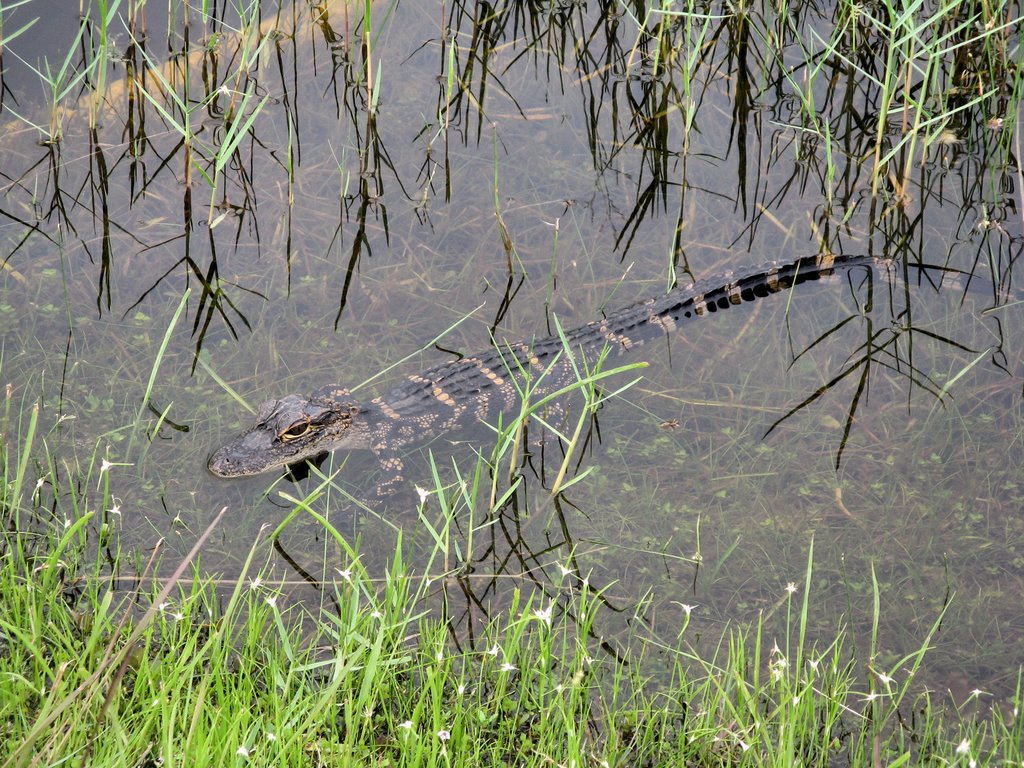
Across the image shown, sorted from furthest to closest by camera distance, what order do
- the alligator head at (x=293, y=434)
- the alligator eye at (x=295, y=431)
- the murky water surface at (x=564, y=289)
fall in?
1. the alligator eye at (x=295, y=431)
2. the alligator head at (x=293, y=434)
3. the murky water surface at (x=564, y=289)

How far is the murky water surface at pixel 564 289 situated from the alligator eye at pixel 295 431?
23 centimetres

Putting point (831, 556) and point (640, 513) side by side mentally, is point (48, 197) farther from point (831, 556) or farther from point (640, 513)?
point (831, 556)

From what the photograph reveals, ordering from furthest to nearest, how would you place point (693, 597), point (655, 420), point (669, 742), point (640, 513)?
point (655, 420) < point (640, 513) < point (693, 597) < point (669, 742)

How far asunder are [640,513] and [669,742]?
114 cm

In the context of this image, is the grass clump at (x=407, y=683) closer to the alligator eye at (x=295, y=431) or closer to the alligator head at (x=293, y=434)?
the alligator head at (x=293, y=434)

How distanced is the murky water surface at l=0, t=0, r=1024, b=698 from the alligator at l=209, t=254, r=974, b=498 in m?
0.10

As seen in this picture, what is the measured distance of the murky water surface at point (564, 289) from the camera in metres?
4.26

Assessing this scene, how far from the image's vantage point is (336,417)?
496 centimetres

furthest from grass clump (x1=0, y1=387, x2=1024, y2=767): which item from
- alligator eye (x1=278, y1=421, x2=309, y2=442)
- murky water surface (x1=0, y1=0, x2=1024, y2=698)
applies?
alligator eye (x1=278, y1=421, x2=309, y2=442)

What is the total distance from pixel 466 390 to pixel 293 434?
943mm

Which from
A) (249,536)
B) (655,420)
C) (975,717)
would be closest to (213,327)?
(249,536)

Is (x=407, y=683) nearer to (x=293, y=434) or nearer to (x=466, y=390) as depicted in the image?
(x=293, y=434)

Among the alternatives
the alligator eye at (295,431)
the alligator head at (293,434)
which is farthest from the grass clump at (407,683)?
the alligator eye at (295,431)

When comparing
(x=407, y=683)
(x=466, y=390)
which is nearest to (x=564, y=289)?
(x=466, y=390)
